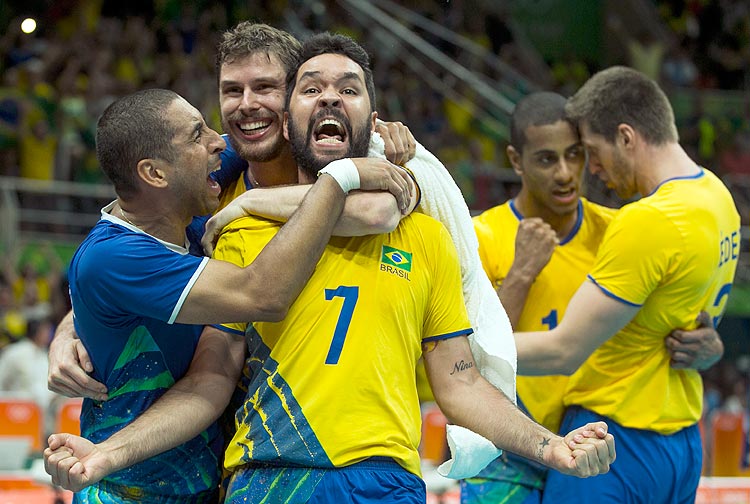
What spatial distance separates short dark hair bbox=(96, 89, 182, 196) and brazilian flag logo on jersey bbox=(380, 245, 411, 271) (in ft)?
2.68

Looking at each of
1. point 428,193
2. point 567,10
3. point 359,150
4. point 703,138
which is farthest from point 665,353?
point 567,10

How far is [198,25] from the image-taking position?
14.7 m

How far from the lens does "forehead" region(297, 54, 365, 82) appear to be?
3605 mm

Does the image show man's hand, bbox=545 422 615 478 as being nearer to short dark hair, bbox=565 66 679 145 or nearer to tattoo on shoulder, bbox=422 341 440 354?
tattoo on shoulder, bbox=422 341 440 354

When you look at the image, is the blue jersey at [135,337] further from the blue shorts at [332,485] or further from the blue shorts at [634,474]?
the blue shorts at [634,474]

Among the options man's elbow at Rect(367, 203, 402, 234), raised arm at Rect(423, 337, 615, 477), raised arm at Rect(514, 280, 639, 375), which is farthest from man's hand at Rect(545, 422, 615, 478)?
raised arm at Rect(514, 280, 639, 375)

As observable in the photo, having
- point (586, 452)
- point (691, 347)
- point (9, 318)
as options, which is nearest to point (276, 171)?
point (586, 452)

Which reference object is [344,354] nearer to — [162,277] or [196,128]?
[162,277]

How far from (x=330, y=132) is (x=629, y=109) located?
159cm

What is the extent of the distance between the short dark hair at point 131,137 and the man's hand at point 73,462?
2.95 ft

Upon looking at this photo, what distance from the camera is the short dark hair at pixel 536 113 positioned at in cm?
468

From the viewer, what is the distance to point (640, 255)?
422cm

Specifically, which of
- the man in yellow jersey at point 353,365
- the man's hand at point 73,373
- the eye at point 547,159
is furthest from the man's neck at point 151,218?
the eye at point 547,159

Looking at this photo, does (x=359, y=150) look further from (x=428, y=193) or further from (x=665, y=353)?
(x=665, y=353)
